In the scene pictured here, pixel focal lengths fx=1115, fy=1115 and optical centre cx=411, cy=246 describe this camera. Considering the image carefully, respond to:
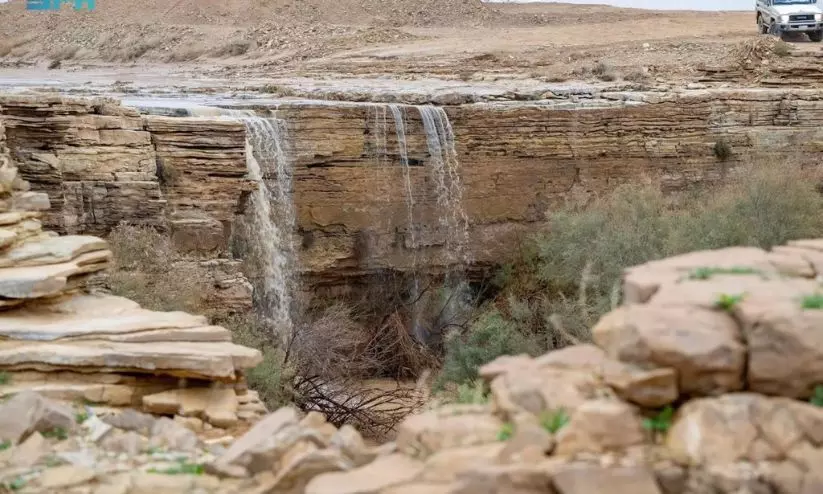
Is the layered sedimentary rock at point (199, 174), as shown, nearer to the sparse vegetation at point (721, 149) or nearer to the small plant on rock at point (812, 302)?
the sparse vegetation at point (721, 149)

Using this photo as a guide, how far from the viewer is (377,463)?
639cm

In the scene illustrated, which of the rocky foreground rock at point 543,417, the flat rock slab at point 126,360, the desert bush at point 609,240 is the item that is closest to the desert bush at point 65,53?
the desert bush at point 609,240

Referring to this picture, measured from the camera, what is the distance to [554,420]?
236 inches

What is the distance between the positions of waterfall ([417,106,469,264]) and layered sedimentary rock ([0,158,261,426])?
34.1 ft

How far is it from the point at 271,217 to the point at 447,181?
3443mm

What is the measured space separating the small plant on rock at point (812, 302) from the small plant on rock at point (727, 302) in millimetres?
332

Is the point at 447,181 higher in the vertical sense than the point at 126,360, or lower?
lower

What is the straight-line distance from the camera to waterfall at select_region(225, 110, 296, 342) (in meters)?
18.0

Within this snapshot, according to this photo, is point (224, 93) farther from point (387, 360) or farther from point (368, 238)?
point (387, 360)

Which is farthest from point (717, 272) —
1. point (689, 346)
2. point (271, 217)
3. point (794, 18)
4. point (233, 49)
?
point (233, 49)

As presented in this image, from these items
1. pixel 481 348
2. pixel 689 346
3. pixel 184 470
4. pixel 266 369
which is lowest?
pixel 481 348

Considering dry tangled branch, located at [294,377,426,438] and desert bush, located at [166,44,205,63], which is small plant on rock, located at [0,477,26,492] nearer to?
dry tangled branch, located at [294,377,426,438]

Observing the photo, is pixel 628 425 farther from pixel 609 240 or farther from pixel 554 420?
pixel 609 240

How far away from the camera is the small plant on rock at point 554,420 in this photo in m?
5.97
